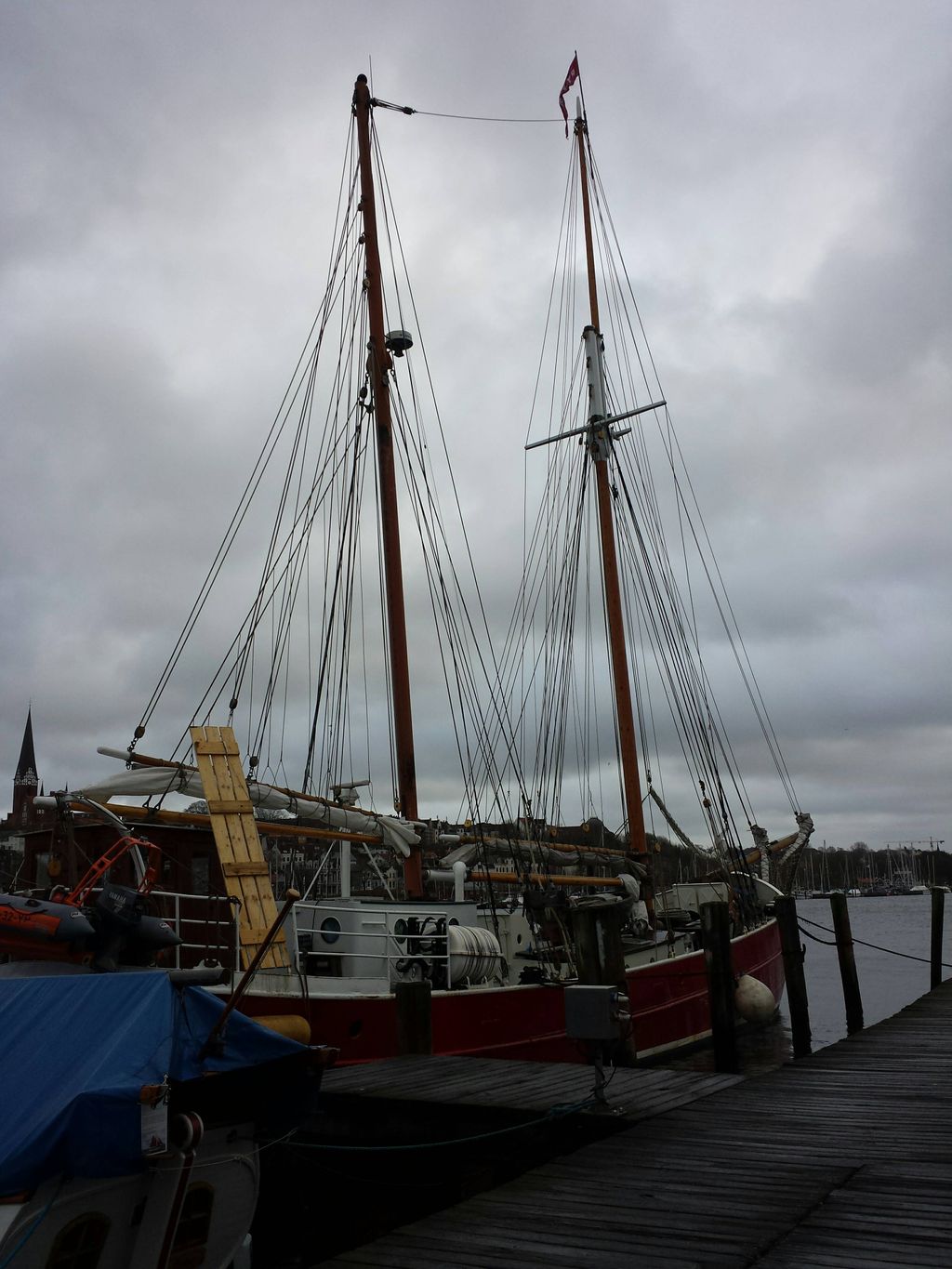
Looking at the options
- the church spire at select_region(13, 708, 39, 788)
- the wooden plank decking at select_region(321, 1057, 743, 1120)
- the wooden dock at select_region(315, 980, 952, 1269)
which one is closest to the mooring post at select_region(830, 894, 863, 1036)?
the wooden plank decking at select_region(321, 1057, 743, 1120)

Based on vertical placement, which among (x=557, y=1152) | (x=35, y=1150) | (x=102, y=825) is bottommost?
(x=557, y=1152)

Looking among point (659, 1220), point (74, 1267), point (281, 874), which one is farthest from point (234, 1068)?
point (281, 874)

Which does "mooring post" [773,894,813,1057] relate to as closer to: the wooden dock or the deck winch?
the deck winch

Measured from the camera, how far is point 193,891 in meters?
15.8

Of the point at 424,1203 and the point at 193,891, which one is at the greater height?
the point at 193,891

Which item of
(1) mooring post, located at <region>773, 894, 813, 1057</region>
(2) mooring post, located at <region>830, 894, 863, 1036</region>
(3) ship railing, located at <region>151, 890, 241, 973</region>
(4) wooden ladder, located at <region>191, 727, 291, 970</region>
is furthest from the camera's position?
(2) mooring post, located at <region>830, 894, 863, 1036</region>

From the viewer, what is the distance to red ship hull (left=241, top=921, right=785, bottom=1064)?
14.4 m

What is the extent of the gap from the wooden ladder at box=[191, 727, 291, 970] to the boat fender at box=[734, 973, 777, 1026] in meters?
13.4

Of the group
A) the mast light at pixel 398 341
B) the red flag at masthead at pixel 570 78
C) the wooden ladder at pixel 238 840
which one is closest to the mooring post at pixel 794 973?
the wooden ladder at pixel 238 840

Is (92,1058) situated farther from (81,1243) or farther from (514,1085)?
(514,1085)

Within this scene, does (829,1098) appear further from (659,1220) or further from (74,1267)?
(74,1267)

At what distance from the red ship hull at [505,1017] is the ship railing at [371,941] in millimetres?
810

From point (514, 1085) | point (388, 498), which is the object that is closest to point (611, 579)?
point (388, 498)

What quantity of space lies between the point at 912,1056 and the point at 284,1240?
25.7 ft
